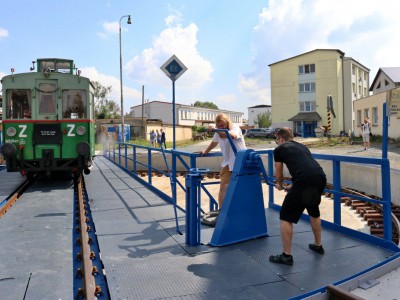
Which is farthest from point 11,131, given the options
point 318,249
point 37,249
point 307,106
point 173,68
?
point 307,106

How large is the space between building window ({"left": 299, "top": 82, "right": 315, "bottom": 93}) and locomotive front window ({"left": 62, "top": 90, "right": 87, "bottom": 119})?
4455 centimetres

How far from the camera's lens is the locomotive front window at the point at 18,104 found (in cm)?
1044

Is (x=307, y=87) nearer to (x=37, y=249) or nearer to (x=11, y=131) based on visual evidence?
(x=11, y=131)

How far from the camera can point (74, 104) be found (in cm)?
1091

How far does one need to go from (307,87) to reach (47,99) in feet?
149

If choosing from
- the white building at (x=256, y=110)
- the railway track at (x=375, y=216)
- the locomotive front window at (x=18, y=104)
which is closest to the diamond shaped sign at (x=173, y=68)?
the railway track at (x=375, y=216)

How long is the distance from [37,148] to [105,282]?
24.3ft

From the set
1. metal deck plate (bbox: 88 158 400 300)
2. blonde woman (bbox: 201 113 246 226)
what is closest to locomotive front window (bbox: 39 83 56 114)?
metal deck plate (bbox: 88 158 400 300)

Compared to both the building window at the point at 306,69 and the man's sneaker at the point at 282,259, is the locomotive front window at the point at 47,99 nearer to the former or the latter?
the man's sneaker at the point at 282,259

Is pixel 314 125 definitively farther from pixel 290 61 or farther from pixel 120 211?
pixel 120 211

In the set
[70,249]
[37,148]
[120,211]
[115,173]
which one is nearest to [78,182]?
[37,148]

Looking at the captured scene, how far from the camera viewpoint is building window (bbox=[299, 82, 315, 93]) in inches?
2013

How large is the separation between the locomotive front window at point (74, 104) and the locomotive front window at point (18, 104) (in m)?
0.92

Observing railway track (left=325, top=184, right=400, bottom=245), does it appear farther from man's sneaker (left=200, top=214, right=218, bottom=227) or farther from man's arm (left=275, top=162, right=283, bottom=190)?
man's arm (left=275, top=162, right=283, bottom=190)
